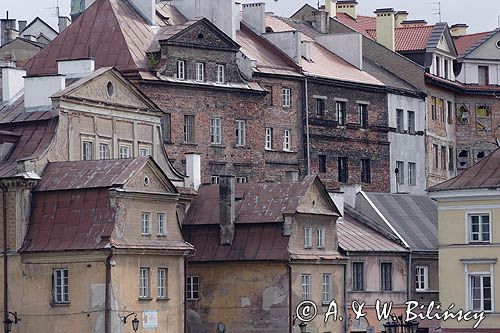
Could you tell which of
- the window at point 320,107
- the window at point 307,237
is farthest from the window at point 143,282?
the window at point 320,107

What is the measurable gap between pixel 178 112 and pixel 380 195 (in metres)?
12.0

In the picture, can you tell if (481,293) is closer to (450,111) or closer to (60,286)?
(60,286)

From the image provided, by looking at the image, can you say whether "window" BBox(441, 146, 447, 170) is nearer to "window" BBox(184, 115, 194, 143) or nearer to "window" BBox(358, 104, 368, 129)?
"window" BBox(358, 104, 368, 129)

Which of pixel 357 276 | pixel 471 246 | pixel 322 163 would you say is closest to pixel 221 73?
pixel 322 163

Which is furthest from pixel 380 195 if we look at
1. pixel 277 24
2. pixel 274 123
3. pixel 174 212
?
pixel 174 212

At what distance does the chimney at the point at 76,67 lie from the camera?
274 ft

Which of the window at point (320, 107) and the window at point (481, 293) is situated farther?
the window at point (320, 107)

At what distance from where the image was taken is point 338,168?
10494 centimetres

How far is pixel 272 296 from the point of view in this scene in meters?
81.6

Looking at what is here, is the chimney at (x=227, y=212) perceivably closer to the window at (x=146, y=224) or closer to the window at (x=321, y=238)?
the window at (x=321, y=238)

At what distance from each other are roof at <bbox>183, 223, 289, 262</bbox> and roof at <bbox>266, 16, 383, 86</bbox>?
2116 centimetres

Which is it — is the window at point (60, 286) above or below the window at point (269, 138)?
below

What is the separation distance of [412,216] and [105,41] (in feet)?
56.6

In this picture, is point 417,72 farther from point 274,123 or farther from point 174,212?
point 174,212
